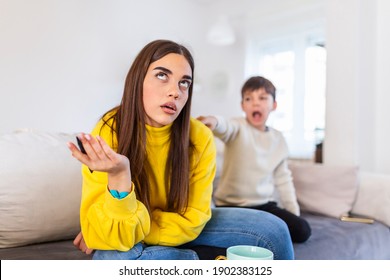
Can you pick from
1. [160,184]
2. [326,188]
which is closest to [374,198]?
[326,188]

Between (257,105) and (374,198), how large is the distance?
646mm

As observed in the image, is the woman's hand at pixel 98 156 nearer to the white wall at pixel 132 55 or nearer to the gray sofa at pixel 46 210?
the gray sofa at pixel 46 210

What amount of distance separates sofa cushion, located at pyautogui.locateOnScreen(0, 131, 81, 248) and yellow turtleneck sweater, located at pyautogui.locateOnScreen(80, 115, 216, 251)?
31 cm

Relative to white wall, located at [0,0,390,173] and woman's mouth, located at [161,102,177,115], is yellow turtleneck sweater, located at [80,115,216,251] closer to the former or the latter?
Answer: woman's mouth, located at [161,102,177,115]

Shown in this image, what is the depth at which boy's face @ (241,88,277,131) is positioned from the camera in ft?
4.47

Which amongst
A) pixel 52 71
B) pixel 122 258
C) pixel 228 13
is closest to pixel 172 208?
pixel 122 258

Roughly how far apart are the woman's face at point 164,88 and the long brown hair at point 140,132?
0.05 ft

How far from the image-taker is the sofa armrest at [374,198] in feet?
4.93

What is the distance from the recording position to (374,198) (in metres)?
1.55

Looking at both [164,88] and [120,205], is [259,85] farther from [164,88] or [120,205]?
[120,205]

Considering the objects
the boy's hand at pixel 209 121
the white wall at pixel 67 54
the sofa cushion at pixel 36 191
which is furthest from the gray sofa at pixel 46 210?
the white wall at pixel 67 54

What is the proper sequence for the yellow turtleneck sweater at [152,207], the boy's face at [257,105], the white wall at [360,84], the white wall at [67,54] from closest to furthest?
1. the yellow turtleneck sweater at [152,207]
2. the boy's face at [257,105]
3. the white wall at [360,84]
4. the white wall at [67,54]

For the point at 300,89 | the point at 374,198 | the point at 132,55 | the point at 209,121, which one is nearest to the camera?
the point at 209,121

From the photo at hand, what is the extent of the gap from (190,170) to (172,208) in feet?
0.32
